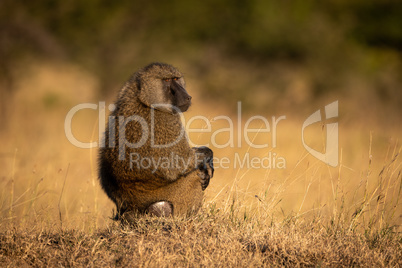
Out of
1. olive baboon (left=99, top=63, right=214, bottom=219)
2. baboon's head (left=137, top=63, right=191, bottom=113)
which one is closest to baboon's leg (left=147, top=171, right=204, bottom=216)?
olive baboon (left=99, top=63, right=214, bottom=219)

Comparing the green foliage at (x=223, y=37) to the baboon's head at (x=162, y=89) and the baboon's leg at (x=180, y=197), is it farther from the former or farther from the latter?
the baboon's leg at (x=180, y=197)

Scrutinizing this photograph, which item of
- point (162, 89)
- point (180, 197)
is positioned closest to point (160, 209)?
point (180, 197)

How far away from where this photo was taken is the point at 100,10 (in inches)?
612

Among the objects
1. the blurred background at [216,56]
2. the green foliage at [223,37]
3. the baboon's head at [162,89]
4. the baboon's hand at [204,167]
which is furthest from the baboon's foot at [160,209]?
the green foliage at [223,37]

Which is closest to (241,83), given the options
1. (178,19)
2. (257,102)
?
(257,102)

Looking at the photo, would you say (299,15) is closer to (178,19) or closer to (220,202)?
(178,19)

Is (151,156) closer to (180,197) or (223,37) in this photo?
(180,197)

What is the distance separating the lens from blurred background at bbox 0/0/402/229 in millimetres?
11602

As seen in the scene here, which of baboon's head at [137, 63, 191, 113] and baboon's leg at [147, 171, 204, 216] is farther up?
baboon's head at [137, 63, 191, 113]

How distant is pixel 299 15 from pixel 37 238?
1599cm

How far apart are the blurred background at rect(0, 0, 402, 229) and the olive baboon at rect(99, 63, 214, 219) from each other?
21.0 ft

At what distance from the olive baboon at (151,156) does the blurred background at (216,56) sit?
6.41 meters

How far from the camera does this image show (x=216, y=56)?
16172 mm

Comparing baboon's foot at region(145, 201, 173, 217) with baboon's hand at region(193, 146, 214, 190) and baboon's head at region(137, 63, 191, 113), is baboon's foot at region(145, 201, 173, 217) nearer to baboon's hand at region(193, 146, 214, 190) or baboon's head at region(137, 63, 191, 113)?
baboon's hand at region(193, 146, 214, 190)
